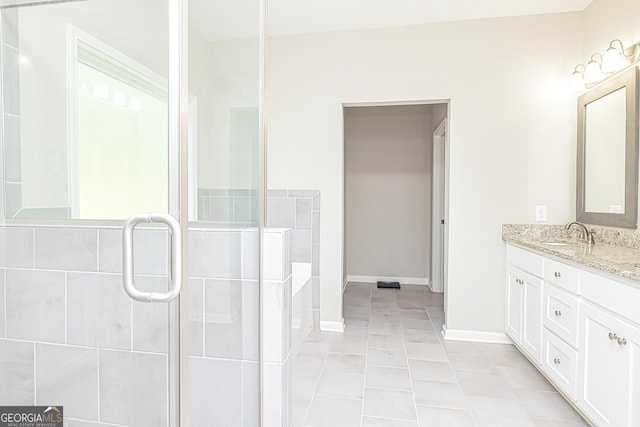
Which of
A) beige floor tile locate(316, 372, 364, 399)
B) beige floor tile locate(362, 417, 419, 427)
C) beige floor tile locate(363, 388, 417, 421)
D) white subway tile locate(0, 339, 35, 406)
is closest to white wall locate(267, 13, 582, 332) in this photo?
beige floor tile locate(316, 372, 364, 399)

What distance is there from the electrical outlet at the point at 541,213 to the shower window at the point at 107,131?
2.84m

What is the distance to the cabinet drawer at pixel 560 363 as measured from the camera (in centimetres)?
185

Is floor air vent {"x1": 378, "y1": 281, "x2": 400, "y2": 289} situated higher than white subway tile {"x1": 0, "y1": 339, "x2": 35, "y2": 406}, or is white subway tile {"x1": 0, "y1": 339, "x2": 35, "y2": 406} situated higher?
white subway tile {"x1": 0, "y1": 339, "x2": 35, "y2": 406}

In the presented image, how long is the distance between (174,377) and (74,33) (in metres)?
1.50

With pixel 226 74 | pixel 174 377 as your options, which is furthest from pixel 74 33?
pixel 174 377

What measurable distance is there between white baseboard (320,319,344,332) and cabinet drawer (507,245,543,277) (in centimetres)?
150

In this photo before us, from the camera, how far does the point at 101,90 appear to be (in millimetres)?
1554

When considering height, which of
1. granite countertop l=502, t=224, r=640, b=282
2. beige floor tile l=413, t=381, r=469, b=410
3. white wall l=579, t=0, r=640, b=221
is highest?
white wall l=579, t=0, r=640, b=221

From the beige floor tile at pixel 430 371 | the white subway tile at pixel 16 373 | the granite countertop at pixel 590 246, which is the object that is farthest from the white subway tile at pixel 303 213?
the white subway tile at pixel 16 373

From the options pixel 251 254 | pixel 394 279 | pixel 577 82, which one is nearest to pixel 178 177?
pixel 251 254

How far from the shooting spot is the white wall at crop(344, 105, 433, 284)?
4.90 meters

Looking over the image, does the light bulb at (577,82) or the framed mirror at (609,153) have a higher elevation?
the light bulb at (577,82)

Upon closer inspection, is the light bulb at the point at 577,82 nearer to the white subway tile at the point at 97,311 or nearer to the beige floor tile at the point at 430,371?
the beige floor tile at the point at 430,371

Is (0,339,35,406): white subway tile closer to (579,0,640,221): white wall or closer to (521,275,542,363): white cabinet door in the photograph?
(521,275,542,363): white cabinet door
